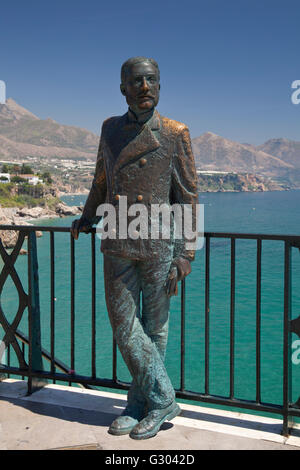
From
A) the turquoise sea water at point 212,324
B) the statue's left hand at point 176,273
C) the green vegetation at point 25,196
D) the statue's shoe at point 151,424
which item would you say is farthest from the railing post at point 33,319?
the green vegetation at point 25,196

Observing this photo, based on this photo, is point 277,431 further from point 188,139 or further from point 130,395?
point 188,139

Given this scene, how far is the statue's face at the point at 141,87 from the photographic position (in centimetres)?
280

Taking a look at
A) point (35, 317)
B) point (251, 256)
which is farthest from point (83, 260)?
point (35, 317)

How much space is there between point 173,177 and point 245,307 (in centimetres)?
3180

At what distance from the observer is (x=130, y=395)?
3.13 meters

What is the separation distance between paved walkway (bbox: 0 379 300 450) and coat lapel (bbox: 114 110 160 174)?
5.59 ft

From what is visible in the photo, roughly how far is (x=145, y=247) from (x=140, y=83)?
3.20 feet

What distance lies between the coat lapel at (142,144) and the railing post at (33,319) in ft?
3.84

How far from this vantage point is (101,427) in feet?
10.2

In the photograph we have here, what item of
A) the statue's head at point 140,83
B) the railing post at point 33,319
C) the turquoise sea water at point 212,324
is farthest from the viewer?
the turquoise sea water at point 212,324

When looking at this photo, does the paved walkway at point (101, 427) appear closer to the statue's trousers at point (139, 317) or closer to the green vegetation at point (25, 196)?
the statue's trousers at point (139, 317)

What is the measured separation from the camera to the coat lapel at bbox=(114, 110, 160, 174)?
2895 mm

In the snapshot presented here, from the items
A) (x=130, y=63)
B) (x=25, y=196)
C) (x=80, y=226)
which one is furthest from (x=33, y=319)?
(x=25, y=196)

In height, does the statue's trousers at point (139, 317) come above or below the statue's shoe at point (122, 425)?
above
